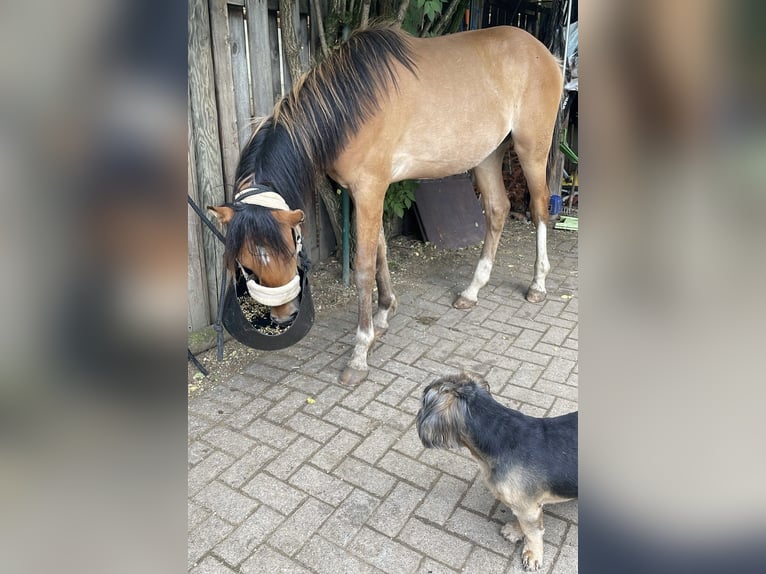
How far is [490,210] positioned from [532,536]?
313 centimetres

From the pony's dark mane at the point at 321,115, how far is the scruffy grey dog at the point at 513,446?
5.11 feet

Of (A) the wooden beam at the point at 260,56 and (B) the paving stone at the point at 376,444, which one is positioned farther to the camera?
(A) the wooden beam at the point at 260,56

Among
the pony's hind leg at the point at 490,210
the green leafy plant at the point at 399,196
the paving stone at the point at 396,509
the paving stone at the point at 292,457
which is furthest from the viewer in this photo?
the green leafy plant at the point at 399,196

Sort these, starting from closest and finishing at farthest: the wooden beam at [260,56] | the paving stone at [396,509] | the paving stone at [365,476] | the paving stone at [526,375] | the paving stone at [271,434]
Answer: the paving stone at [396,509]
the paving stone at [365,476]
the paving stone at [271,434]
the paving stone at [526,375]
the wooden beam at [260,56]

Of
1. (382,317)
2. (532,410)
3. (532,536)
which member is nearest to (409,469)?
(532,536)

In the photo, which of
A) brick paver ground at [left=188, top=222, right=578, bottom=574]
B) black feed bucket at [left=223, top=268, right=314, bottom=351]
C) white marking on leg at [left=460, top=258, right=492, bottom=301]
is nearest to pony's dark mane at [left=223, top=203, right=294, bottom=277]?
black feed bucket at [left=223, top=268, right=314, bottom=351]

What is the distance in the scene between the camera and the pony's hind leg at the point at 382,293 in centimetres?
407

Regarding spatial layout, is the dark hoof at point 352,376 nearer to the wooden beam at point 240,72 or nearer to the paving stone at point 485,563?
the paving stone at point 485,563

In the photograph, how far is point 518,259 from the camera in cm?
562

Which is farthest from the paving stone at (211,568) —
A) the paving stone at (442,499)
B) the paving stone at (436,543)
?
the paving stone at (442,499)

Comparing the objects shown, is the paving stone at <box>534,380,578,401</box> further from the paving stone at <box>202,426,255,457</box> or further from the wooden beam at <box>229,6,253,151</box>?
the wooden beam at <box>229,6,253,151</box>
